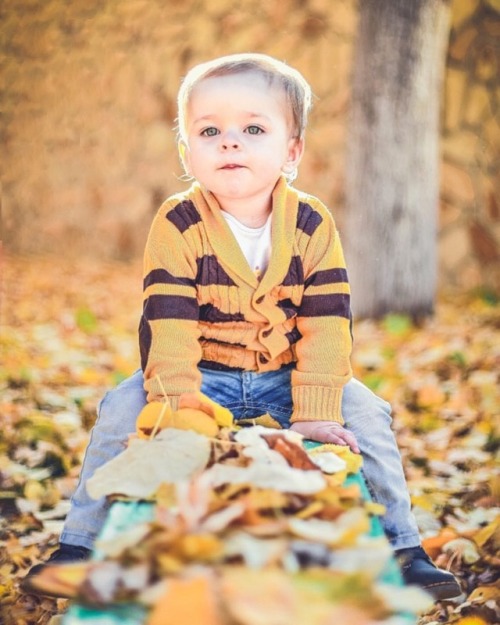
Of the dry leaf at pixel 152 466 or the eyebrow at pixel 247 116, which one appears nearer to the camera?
the dry leaf at pixel 152 466

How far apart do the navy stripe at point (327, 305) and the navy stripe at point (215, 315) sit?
0.16 meters

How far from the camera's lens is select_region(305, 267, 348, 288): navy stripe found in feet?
7.03

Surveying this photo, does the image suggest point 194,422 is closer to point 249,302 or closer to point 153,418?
point 153,418

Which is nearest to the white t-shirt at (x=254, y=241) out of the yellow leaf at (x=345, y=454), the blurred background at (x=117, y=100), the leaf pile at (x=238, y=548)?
the yellow leaf at (x=345, y=454)

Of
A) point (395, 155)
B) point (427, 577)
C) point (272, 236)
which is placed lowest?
point (427, 577)

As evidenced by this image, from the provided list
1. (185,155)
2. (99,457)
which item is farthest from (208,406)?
(185,155)

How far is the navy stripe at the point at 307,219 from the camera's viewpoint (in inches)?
85.3

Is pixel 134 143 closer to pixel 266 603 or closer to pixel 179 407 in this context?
pixel 179 407

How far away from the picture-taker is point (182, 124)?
223 cm

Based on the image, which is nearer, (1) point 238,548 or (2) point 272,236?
(1) point 238,548

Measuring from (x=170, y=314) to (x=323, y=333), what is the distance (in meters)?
0.36

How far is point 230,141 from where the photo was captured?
204 centimetres

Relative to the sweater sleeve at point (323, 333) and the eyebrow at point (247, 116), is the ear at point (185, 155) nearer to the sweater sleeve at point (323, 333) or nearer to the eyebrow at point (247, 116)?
the eyebrow at point (247, 116)

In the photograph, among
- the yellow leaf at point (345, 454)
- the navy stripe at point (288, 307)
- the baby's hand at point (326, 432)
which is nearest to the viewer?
the yellow leaf at point (345, 454)
